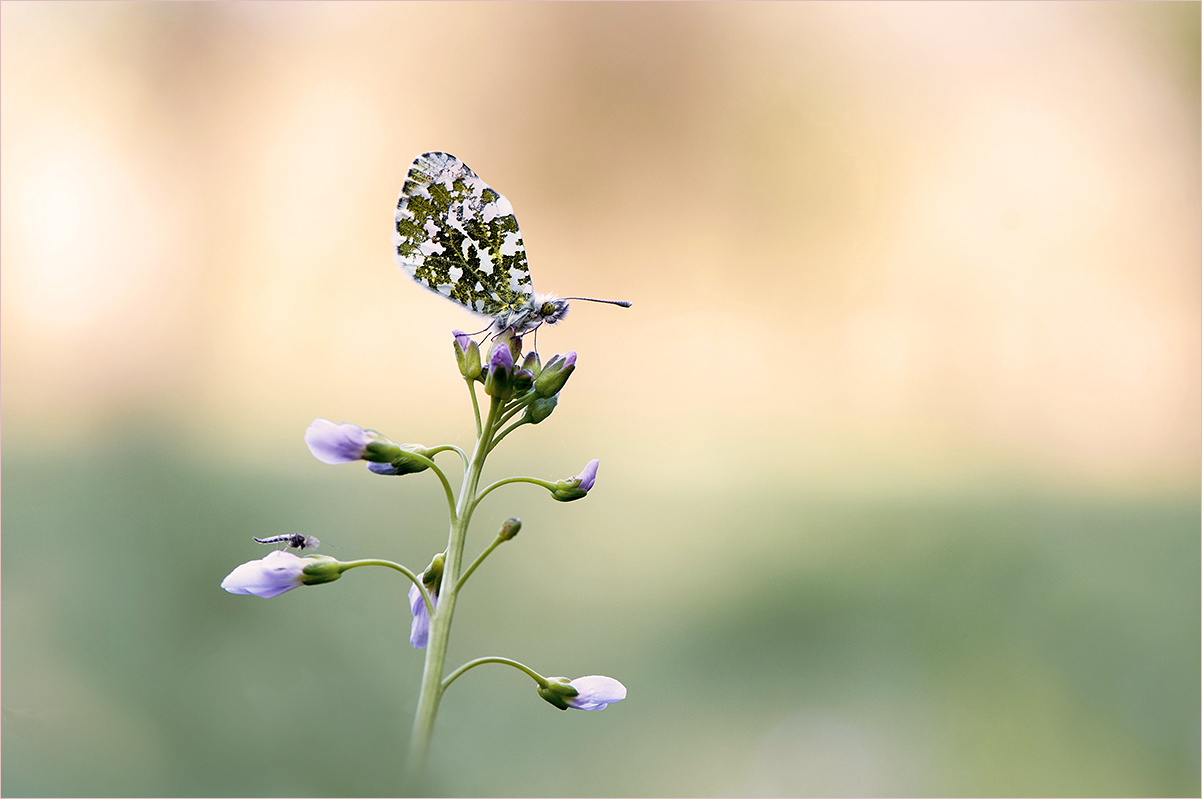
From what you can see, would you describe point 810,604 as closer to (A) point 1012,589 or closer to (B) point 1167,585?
(A) point 1012,589

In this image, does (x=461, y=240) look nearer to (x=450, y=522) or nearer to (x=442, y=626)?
(x=450, y=522)

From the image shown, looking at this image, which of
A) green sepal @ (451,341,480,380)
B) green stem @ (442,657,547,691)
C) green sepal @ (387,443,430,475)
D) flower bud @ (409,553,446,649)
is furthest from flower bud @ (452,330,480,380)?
green stem @ (442,657,547,691)

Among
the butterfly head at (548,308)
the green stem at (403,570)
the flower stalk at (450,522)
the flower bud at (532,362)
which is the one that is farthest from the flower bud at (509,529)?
the butterfly head at (548,308)

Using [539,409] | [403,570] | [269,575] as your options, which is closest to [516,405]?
[539,409]

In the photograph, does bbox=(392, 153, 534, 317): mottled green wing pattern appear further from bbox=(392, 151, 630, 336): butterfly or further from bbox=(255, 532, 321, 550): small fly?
bbox=(255, 532, 321, 550): small fly

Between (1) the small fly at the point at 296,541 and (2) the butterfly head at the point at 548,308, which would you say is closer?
(1) the small fly at the point at 296,541

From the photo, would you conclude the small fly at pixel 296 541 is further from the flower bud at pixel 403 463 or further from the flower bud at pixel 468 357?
the flower bud at pixel 468 357
